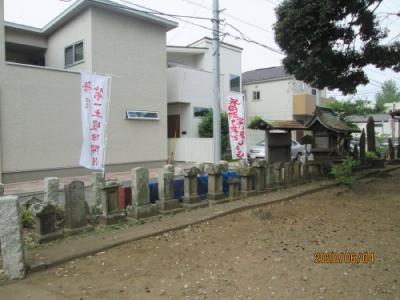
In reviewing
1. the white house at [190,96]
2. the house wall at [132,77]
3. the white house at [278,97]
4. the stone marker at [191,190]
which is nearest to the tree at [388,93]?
the white house at [278,97]

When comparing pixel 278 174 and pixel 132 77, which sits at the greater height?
pixel 132 77

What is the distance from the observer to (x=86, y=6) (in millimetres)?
14688

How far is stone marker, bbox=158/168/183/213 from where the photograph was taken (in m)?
6.93

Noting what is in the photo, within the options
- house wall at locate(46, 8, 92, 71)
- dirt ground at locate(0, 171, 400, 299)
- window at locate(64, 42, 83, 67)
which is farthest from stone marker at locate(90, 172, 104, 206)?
window at locate(64, 42, 83, 67)

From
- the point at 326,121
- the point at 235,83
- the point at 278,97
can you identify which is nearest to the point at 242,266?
the point at 326,121

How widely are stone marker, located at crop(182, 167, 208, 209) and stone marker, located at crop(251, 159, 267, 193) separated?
193cm

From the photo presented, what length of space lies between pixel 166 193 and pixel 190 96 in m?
14.0

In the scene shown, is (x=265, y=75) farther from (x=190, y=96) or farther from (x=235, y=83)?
(x=190, y=96)

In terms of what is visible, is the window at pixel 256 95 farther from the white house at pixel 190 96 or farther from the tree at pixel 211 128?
the tree at pixel 211 128

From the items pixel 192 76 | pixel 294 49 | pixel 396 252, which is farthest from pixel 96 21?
pixel 396 252

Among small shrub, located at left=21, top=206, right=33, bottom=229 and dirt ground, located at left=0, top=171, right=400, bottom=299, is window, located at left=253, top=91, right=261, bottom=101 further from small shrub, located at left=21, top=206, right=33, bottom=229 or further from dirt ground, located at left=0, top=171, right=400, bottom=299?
small shrub, located at left=21, top=206, right=33, bottom=229

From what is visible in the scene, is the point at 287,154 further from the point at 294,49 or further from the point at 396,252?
the point at 396,252

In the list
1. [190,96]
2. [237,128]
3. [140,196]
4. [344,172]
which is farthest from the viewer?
[190,96]

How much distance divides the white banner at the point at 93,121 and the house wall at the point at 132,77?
704cm
